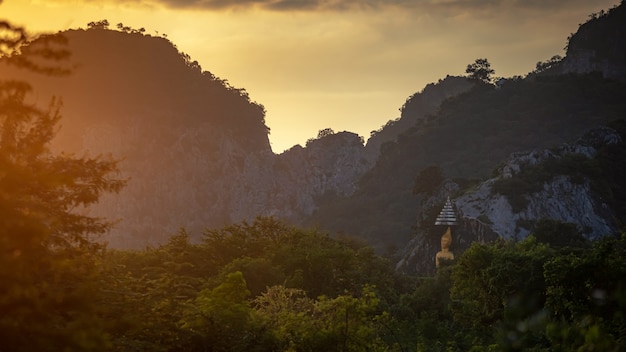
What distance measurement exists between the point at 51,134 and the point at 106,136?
167 metres

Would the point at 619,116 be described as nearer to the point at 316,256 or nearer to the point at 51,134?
the point at 316,256

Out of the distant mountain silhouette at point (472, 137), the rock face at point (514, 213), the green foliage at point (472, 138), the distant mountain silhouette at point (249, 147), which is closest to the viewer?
the rock face at point (514, 213)

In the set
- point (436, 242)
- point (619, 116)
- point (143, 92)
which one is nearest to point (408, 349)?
point (436, 242)

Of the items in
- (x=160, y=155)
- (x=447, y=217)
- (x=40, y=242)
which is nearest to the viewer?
(x=40, y=242)

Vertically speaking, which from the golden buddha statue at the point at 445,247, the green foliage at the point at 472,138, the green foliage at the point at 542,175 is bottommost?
the golden buddha statue at the point at 445,247

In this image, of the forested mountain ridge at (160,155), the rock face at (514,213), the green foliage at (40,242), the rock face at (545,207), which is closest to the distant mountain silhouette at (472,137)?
the forested mountain ridge at (160,155)

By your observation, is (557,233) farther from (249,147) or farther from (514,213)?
(249,147)

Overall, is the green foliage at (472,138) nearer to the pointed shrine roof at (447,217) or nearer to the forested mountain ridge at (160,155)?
the forested mountain ridge at (160,155)

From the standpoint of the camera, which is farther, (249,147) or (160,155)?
(249,147)

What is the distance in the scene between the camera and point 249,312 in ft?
82.9

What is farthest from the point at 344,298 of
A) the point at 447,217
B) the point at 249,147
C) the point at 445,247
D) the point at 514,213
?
the point at 249,147

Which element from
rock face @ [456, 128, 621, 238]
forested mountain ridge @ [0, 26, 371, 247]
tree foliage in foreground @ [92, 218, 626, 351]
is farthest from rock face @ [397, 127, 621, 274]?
forested mountain ridge @ [0, 26, 371, 247]

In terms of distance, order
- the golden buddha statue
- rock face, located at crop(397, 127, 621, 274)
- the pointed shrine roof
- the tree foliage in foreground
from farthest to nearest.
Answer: the pointed shrine roof < rock face, located at crop(397, 127, 621, 274) < the golden buddha statue < the tree foliage in foreground

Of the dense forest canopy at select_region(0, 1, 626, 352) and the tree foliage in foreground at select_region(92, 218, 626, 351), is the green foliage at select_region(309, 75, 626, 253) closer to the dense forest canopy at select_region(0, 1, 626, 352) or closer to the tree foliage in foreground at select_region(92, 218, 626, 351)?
the dense forest canopy at select_region(0, 1, 626, 352)
